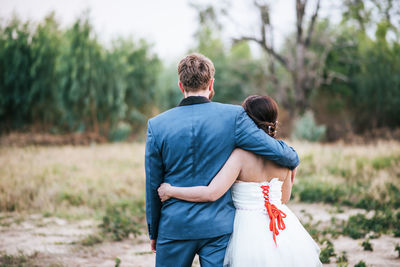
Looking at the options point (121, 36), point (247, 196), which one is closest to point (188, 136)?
point (247, 196)

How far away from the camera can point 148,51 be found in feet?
65.8

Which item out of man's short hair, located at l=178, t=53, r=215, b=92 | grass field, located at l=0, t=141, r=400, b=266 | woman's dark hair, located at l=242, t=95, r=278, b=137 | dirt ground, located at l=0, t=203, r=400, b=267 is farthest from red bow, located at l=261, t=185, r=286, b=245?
dirt ground, located at l=0, t=203, r=400, b=267

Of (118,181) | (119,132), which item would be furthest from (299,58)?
(118,181)

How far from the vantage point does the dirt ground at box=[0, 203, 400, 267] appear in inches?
175

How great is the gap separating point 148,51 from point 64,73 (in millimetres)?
5815

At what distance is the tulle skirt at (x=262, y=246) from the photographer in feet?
8.17

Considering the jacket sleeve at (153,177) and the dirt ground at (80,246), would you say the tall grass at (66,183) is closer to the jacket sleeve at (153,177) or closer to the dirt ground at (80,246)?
the dirt ground at (80,246)

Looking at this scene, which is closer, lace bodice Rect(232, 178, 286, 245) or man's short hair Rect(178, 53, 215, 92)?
man's short hair Rect(178, 53, 215, 92)

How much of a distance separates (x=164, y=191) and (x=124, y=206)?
191 inches

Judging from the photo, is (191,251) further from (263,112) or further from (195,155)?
(263,112)

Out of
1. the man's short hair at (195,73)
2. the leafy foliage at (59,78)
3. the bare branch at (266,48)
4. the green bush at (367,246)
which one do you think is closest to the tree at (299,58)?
the bare branch at (266,48)

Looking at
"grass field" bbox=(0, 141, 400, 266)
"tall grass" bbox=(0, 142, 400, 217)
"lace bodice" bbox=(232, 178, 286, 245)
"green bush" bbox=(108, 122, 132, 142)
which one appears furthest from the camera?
"green bush" bbox=(108, 122, 132, 142)

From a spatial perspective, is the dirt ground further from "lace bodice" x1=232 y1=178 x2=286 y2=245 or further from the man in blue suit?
the man in blue suit

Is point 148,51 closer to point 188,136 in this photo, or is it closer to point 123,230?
point 123,230
